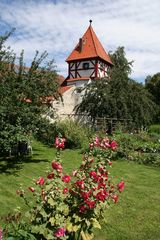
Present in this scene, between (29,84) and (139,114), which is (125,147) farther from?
(139,114)

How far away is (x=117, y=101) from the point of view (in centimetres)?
2525

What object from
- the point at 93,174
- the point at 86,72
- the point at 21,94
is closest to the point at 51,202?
the point at 93,174

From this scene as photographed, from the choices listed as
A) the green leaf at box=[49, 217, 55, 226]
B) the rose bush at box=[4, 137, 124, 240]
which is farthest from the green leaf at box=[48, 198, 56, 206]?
the green leaf at box=[49, 217, 55, 226]

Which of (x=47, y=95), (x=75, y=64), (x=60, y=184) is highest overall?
(x=75, y=64)

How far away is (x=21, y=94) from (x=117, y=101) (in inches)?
598

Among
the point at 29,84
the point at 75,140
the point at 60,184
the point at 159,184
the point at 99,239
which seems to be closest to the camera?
the point at 60,184

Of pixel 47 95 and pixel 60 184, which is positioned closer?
pixel 60 184

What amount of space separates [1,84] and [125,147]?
6.65 m

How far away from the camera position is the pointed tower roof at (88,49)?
111 feet

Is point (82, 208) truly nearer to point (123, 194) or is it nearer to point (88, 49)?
point (123, 194)

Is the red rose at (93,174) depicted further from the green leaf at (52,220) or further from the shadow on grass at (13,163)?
the shadow on grass at (13,163)

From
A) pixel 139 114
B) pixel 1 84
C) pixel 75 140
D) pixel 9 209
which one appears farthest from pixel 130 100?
pixel 9 209

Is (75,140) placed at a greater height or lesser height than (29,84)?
lesser

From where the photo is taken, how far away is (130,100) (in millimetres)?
25922
